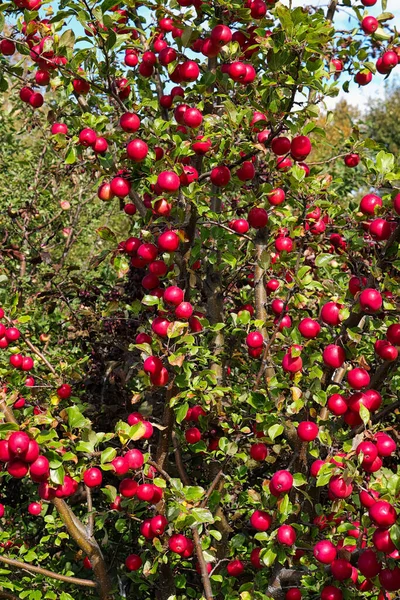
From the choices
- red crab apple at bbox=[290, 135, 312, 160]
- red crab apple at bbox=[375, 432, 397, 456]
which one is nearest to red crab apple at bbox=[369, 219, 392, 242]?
red crab apple at bbox=[290, 135, 312, 160]

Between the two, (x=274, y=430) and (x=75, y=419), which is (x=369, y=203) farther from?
(x=75, y=419)

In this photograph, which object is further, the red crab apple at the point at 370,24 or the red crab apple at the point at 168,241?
the red crab apple at the point at 370,24

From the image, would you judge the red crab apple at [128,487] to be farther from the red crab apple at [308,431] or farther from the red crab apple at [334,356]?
the red crab apple at [334,356]

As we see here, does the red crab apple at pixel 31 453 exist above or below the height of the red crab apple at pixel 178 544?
above

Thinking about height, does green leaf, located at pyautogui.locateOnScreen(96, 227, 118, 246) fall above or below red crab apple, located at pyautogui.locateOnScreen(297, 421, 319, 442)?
above

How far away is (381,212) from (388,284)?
29cm

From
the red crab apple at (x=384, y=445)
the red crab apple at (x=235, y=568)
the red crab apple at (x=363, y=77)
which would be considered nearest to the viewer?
the red crab apple at (x=384, y=445)

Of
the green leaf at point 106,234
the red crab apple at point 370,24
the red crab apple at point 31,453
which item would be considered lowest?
the red crab apple at point 31,453

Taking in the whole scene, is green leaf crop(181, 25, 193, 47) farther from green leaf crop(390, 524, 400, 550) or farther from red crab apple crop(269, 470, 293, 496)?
green leaf crop(390, 524, 400, 550)

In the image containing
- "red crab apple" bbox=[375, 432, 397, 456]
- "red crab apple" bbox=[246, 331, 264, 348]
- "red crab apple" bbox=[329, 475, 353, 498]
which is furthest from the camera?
"red crab apple" bbox=[246, 331, 264, 348]

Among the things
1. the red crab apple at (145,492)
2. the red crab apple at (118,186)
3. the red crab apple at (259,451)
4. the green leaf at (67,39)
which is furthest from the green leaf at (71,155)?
the red crab apple at (259,451)

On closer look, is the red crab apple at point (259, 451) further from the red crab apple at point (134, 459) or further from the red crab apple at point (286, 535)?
the red crab apple at point (134, 459)

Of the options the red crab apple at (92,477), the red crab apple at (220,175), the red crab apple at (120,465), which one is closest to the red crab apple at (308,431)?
the red crab apple at (120,465)

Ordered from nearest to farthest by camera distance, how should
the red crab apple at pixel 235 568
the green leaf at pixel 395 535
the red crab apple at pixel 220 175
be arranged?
the green leaf at pixel 395 535 < the red crab apple at pixel 220 175 < the red crab apple at pixel 235 568
